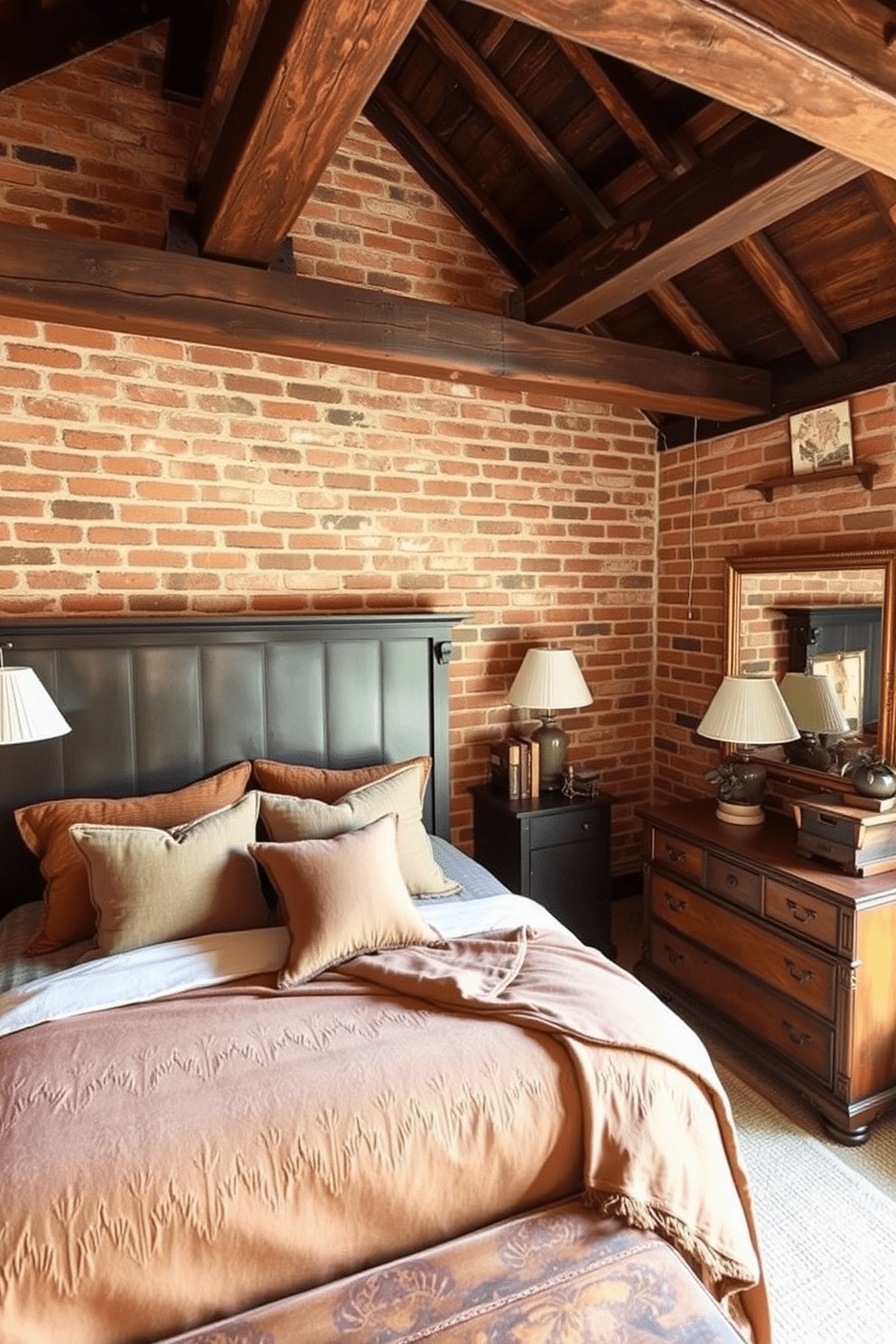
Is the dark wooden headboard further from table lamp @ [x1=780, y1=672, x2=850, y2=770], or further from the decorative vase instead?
the decorative vase

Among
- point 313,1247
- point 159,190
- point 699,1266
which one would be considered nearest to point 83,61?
point 159,190

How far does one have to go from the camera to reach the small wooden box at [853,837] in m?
2.23

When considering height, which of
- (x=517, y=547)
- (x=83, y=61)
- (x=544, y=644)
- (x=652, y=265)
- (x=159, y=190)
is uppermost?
(x=83, y=61)

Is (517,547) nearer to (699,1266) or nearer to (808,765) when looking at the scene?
(808,765)

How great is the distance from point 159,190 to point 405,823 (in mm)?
2391

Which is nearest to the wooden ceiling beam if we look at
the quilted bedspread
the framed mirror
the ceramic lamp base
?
the framed mirror

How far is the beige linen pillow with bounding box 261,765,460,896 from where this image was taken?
2.27 m

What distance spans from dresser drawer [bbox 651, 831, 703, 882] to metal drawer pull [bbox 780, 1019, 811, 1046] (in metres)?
0.52

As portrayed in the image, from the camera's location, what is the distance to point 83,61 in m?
2.43

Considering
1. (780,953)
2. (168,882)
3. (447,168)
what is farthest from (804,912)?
(447,168)

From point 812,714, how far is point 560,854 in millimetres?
1132

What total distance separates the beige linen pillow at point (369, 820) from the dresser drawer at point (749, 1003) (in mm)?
1015

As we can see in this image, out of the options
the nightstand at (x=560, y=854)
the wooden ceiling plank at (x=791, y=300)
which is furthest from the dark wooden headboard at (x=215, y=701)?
the wooden ceiling plank at (x=791, y=300)

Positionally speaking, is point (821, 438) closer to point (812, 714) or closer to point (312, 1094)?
point (812, 714)
